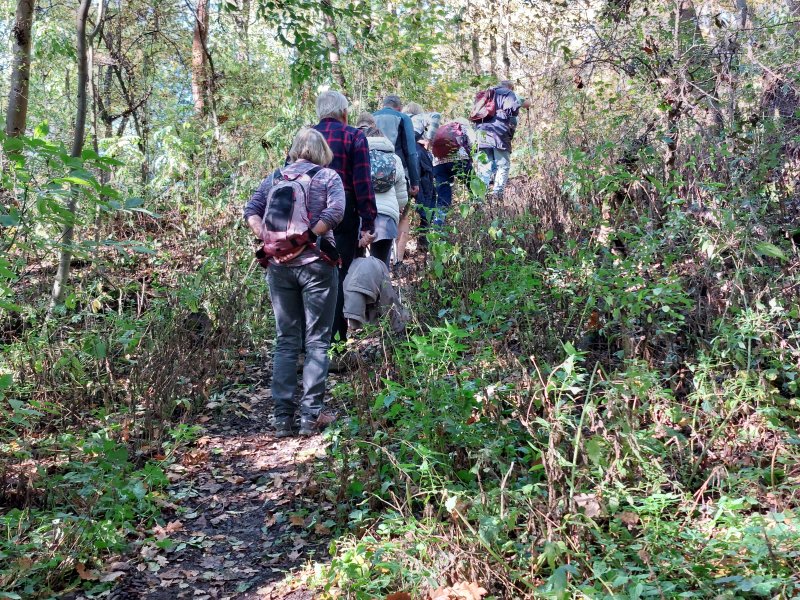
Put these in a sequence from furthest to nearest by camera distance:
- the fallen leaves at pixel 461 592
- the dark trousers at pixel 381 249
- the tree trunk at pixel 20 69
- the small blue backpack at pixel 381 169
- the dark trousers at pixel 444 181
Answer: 1. the dark trousers at pixel 444 181
2. the small blue backpack at pixel 381 169
3. the dark trousers at pixel 381 249
4. the tree trunk at pixel 20 69
5. the fallen leaves at pixel 461 592

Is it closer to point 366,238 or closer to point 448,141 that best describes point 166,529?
point 366,238

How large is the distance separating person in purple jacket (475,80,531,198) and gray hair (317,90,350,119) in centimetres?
381

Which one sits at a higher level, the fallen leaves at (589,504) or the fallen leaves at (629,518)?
the fallen leaves at (589,504)

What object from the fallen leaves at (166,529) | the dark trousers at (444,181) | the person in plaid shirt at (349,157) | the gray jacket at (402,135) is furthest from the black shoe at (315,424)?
the dark trousers at (444,181)

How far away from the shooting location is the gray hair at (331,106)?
225 inches

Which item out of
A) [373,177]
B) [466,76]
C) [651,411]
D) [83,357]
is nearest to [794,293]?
[651,411]

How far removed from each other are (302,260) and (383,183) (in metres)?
2.10

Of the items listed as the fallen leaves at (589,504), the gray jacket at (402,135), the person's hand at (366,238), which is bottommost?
the fallen leaves at (589,504)

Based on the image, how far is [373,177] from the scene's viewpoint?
6.64 m

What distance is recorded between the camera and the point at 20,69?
6336mm

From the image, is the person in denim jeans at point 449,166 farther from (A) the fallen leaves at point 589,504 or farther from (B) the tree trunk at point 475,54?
(B) the tree trunk at point 475,54

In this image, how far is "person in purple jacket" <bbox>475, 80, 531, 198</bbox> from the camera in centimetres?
942

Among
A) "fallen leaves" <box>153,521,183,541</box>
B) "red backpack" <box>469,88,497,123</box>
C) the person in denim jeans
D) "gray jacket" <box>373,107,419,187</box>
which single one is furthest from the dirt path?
"red backpack" <box>469,88,497,123</box>

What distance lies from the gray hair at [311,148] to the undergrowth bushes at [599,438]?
55.3 inches
